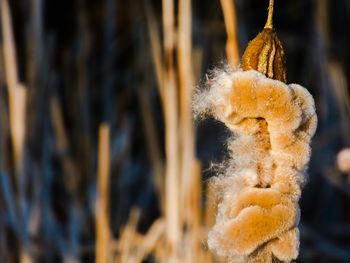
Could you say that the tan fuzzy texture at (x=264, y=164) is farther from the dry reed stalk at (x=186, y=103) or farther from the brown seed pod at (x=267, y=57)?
the dry reed stalk at (x=186, y=103)

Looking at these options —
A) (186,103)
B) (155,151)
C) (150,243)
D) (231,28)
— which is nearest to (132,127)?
(155,151)

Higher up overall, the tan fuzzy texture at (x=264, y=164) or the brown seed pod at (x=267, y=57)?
the brown seed pod at (x=267, y=57)

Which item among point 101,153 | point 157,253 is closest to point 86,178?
point 157,253

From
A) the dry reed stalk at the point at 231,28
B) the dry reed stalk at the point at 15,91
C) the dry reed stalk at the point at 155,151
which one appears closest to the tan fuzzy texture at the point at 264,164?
the dry reed stalk at the point at 231,28

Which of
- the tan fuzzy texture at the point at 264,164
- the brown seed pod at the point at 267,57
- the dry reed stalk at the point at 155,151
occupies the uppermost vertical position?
the brown seed pod at the point at 267,57

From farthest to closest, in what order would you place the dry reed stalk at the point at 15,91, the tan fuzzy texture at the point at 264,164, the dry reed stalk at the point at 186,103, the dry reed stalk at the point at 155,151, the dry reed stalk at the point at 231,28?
the dry reed stalk at the point at 155,151, the dry reed stalk at the point at 15,91, the dry reed stalk at the point at 186,103, the dry reed stalk at the point at 231,28, the tan fuzzy texture at the point at 264,164

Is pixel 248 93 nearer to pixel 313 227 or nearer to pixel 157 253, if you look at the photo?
pixel 157 253

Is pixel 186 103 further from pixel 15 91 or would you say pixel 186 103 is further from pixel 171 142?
A: pixel 15 91
